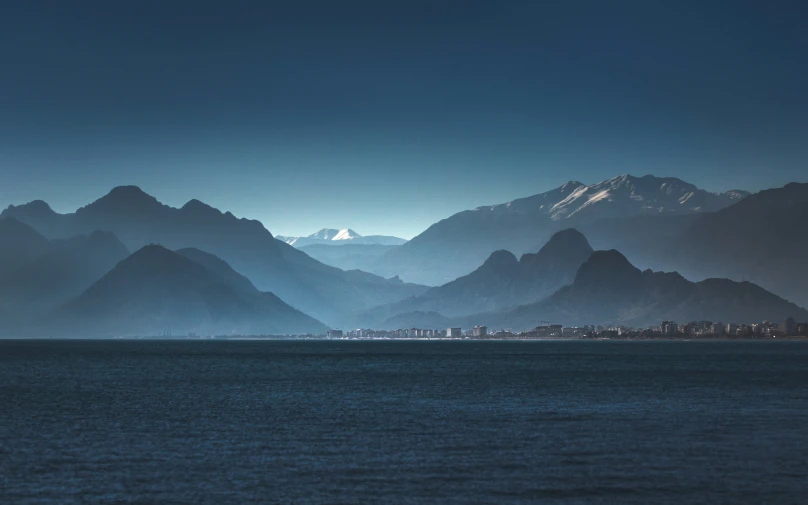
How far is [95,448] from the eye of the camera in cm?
7719

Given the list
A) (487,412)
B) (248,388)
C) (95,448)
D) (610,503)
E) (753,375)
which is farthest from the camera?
(753,375)

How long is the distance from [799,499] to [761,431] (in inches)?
1216

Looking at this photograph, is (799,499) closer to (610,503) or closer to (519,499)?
(610,503)

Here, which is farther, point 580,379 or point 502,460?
point 580,379

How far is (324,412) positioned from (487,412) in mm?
18379

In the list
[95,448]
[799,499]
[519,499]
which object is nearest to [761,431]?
[799,499]

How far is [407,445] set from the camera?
78.7m

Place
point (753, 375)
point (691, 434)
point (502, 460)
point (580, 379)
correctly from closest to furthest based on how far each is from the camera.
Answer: point (502, 460), point (691, 434), point (580, 379), point (753, 375)

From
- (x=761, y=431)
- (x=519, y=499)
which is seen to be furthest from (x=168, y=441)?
Answer: (x=761, y=431)

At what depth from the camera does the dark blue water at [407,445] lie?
60.0 m

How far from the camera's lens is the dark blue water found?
60.0 m

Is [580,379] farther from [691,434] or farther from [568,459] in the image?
[568,459]

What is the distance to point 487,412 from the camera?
104875mm

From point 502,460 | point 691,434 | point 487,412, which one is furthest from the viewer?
point 487,412
